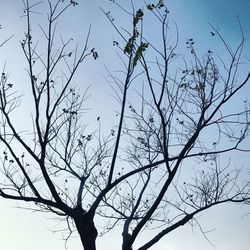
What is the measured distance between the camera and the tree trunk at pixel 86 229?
705 centimetres

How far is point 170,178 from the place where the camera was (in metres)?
6.56

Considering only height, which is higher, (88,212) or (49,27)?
(49,27)

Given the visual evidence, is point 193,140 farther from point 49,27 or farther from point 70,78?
point 49,27

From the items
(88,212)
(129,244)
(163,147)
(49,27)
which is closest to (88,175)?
(88,212)

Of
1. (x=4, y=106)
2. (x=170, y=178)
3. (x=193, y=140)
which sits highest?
(x=4, y=106)

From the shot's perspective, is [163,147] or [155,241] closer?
[163,147]

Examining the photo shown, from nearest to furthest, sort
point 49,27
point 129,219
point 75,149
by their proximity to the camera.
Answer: point 49,27 → point 75,149 → point 129,219

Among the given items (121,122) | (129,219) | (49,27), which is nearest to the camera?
(49,27)

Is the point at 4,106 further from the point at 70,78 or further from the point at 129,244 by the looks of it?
the point at 129,244

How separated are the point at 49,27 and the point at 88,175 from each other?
3.89m

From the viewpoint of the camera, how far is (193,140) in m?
6.59

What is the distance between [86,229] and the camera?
23.4 feet

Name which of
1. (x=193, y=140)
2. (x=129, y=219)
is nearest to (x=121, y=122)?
(x=193, y=140)

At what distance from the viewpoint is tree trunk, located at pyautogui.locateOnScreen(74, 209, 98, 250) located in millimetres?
7049
